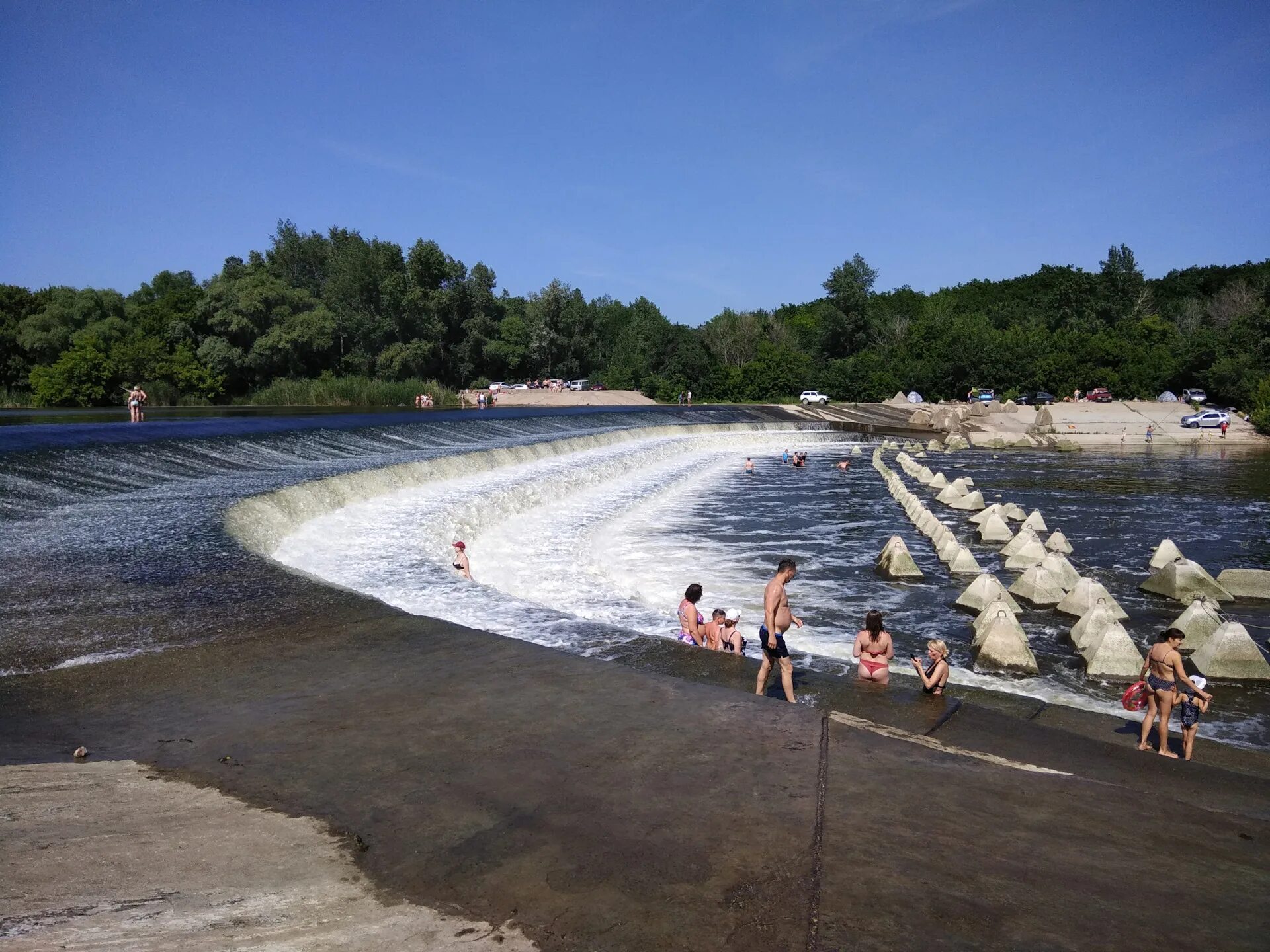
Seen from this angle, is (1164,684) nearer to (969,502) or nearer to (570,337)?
(969,502)

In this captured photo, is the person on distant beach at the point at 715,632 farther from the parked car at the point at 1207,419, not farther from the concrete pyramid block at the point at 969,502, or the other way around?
the parked car at the point at 1207,419

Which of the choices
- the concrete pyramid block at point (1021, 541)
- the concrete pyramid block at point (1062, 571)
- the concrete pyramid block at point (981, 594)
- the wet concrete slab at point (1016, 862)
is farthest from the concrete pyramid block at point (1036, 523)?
the wet concrete slab at point (1016, 862)

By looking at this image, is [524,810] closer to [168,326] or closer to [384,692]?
[384,692]

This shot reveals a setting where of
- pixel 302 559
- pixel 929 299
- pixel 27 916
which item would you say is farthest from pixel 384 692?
pixel 929 299

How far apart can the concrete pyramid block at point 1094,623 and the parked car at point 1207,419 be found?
46.6 meters

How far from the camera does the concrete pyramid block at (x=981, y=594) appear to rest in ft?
40.8

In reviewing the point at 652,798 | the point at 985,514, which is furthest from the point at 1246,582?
the point at 652,798

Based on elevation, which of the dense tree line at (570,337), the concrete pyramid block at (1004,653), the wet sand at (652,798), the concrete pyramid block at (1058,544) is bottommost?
the concrete pyramid block at (1004,653)

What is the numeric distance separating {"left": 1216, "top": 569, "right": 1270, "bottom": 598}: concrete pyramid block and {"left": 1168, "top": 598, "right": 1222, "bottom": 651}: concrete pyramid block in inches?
127

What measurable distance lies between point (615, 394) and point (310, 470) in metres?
56.3

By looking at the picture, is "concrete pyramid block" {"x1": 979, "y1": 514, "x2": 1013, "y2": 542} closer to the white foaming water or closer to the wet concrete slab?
the white foaming water

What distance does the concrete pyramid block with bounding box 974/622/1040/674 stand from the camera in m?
9.85

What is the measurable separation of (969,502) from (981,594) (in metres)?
10.9

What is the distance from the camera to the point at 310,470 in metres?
20.1
